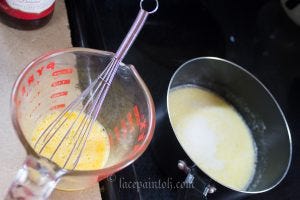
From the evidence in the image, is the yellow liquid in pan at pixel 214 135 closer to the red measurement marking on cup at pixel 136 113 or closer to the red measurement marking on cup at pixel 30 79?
the red measurement marking on cup at pixel 136 113

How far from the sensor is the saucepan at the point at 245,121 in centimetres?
57

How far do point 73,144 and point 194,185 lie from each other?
170 millimetres

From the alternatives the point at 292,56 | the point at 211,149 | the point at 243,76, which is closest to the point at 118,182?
the point at 211,149

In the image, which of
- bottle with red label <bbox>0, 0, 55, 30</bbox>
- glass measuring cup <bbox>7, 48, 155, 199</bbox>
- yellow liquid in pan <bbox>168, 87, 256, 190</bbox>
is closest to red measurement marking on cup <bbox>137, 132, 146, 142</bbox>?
glass measuring cup <bbox>7, 48, 155, 199</bbox>

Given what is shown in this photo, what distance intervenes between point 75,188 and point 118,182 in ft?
0.23

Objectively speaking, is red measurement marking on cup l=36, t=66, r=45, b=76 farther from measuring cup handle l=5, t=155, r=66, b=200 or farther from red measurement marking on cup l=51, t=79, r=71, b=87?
measuring cup handle l=5, t=155, r=66, b=200

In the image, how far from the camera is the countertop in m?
0.52

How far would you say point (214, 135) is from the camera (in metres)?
0.68

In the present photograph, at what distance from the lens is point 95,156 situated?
529 millimetres

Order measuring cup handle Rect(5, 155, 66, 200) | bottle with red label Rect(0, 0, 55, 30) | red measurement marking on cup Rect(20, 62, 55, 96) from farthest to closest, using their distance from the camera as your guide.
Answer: bottle with red label Rect(0, 0, 55, 30) → red measurement marking on cup Rect(20, 62, 55, 96) → measuring cup handle Rect(5, 155, 66, 200)

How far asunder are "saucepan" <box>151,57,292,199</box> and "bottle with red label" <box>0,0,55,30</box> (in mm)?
216

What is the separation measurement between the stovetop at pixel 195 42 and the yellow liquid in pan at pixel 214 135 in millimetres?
39

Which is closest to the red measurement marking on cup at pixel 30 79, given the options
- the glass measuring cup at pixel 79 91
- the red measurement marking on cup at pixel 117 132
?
the glass measuring cup at pixel 79 91

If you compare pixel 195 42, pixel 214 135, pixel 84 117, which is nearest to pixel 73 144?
pixel 84 117
